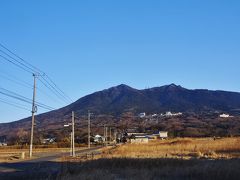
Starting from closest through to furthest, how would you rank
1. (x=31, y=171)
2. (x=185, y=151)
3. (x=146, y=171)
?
(x=146, y=171)
(x=31, y=171)
(x=185, y=151)

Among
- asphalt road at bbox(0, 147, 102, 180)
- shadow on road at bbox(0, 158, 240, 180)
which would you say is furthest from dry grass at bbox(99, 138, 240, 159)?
shadow on road at bbox(0, 158, 240, 180)

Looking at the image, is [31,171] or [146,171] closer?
[146,171]

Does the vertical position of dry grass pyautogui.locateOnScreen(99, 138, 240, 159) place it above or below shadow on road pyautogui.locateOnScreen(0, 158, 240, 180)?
above

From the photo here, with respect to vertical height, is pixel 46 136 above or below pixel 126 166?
above

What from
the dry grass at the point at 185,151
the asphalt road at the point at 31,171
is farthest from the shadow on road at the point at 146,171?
the dry grass at the point at 185,151

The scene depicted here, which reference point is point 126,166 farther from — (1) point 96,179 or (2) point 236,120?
(2) point 236,120

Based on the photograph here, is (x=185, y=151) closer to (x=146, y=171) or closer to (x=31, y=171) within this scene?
(x=31, y=171)

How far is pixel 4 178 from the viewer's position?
898 inches

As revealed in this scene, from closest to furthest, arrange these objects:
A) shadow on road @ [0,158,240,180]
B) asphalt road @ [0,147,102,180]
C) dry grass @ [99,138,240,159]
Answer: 1. shadow on road @ [0,158,240,180]
2. asphalt road @ [0,147,102,180]
3. dry grass @ [99,138,240,159]

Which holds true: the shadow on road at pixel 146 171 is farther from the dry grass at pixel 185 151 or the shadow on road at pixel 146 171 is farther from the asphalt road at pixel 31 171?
the dry grass at pixel 185 151

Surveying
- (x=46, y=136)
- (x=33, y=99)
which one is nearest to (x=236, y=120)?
(x=46, y=136)

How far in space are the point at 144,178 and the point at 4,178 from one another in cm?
856

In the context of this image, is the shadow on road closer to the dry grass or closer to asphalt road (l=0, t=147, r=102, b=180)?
asphalt road (l=0, t=147, r=102, b=180)

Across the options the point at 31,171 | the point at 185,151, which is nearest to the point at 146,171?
the point at 31,171
